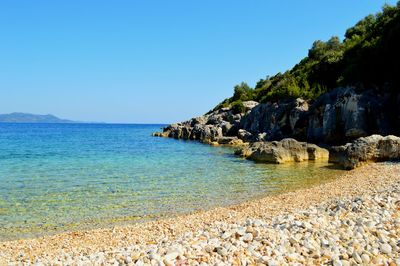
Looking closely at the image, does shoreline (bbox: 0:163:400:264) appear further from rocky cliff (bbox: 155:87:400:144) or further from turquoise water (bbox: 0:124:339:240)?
rocky cliff (bbox: 155:87:400:144)

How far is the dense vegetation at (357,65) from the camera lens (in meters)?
39.2

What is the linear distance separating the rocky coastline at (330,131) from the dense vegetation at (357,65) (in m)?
2.42

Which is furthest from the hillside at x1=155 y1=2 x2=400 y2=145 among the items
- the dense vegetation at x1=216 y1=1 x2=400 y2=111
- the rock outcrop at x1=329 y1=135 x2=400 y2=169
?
the rock outcrop at x1=329 y1=135 x2=400 y2=169

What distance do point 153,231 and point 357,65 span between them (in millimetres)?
38188

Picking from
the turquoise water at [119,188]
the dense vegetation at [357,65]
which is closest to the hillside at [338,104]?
the dense vegetation at [357,65]

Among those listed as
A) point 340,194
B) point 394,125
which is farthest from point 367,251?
point 394,125

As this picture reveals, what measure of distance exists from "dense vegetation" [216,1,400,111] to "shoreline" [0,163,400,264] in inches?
938

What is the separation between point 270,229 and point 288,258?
1.61m

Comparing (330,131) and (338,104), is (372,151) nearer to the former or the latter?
(330,131)

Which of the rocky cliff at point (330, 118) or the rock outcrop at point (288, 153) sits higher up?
the rocky cliff at point (330, 118)

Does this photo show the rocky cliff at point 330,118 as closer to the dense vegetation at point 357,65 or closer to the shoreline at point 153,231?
the dense vegetation at point 357,65

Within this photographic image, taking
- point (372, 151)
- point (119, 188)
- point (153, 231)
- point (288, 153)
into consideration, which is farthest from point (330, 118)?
point (153, 231)

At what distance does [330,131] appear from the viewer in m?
37.6

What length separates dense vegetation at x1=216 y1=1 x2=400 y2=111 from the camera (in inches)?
1545
